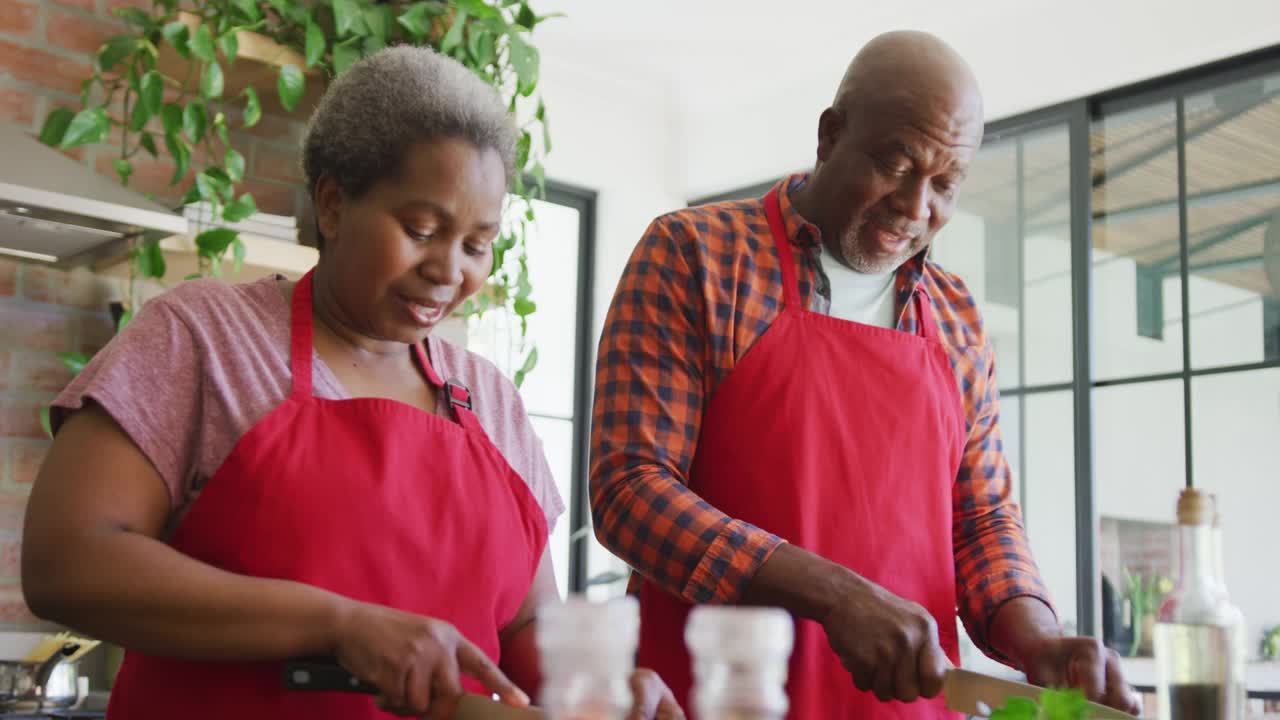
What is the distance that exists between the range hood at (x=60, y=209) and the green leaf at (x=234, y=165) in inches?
5.6

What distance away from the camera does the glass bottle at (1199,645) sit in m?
0.95

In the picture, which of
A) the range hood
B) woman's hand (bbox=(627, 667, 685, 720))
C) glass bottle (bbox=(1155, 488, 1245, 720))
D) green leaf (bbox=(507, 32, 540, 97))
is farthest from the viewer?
green leaf (bbox=(507, 32, 540, 97))

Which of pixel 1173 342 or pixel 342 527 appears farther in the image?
pixel 1173 342

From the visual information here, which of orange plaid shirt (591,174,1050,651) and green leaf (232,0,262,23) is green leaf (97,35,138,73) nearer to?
green leaf (232,0,262,23)

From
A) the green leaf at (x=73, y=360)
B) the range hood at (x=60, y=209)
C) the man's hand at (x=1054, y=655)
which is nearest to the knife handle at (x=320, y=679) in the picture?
the man's hand at (x=1054, y=655)

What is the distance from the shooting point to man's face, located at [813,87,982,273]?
1.49 metres

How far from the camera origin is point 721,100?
527 centimetres

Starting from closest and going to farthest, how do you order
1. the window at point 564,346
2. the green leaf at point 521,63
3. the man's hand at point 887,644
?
the man's hand at point 887,644 → the green leaf at point 521,63 → the window at point 564,346

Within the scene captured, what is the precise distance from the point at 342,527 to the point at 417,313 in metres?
0.21

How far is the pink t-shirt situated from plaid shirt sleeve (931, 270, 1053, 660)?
2.40 feet

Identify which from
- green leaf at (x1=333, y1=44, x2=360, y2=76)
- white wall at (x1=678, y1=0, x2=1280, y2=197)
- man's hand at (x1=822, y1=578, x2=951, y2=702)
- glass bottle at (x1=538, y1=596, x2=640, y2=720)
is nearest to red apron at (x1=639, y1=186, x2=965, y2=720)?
man's hand at (x1=822, y1=578, x2=951, y2=702)

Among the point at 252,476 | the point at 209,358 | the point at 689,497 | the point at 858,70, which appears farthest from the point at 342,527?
the point at 858,70

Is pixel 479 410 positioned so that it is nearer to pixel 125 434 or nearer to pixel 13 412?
pixel 125 434

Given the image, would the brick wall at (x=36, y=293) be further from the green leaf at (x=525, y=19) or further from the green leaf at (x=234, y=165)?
the green leaf at (x=525, y=19)
